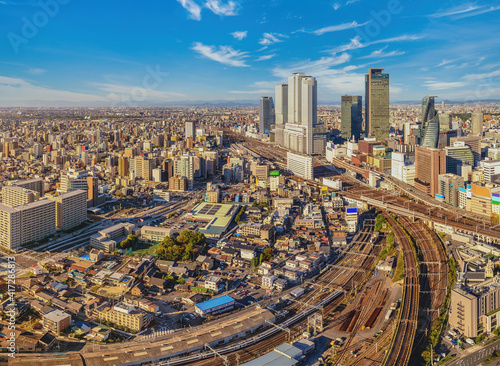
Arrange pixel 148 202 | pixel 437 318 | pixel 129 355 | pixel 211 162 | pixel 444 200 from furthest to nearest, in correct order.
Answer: pixel 211 162, pixel 148 202, pixel 444 200, pixel 437 318, pixel 129 355

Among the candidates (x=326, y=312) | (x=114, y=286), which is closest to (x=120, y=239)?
(x=114, y=286)

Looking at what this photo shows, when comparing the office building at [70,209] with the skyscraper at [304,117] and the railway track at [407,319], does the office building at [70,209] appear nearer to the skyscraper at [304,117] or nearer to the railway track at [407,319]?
the railway track at [407,319]

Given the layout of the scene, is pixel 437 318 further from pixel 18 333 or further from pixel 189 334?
pixel 18 333

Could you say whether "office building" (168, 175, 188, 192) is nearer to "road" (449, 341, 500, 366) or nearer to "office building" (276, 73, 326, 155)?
"office building" (276, 73, 326, 155)

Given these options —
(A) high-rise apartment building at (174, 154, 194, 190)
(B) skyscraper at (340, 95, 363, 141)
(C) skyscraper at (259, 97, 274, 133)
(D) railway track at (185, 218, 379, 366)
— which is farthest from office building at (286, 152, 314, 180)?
(C) skyscraper at (259, 97, 274, 133)

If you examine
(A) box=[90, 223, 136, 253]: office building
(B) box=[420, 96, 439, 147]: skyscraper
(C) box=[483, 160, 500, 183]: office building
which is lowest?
(A) box=[90, 223, 136, 253]: office building

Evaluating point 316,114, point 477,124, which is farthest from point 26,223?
point 477,124
